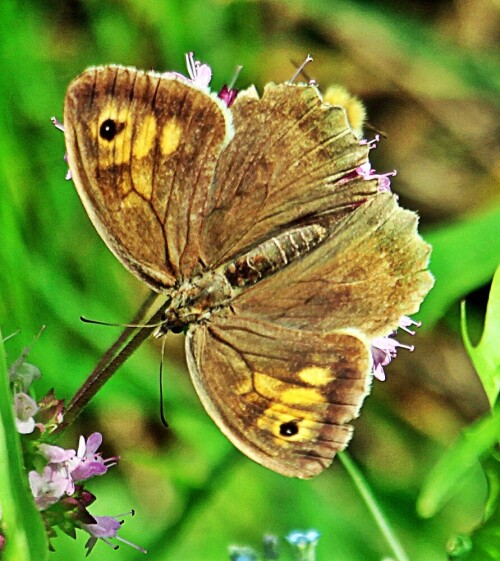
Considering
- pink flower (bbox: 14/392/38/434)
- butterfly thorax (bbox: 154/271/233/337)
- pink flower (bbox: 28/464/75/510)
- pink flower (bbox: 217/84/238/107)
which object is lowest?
pink flower (bbox: 28/464/75/510)

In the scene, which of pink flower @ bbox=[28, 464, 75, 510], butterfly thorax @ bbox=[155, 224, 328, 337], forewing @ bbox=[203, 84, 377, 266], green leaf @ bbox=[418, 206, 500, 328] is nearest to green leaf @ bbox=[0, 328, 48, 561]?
pink flower @ bbox=[28, 464, 75, 510]

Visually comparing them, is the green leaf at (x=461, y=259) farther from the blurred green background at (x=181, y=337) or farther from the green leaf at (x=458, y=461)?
the green leaf at (x=458, y=461)

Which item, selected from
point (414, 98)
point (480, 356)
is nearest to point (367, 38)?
point (414, 98)

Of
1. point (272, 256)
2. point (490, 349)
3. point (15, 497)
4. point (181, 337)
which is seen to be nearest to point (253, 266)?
point (272, 256)

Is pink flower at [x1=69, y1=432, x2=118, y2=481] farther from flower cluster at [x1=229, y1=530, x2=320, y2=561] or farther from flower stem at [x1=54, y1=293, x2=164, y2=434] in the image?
flower cluster at [x1=229, y1=530, x2=320, y2=561]

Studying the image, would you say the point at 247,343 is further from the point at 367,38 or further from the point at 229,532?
the point at 367,38

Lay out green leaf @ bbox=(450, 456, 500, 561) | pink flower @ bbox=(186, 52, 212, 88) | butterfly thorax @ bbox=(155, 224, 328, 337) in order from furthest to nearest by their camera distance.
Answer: pink flower @ bbox=(186, 52, 212, 88), butterfly thorax @ bbox=(155, 224, 328, 337), green leaf @ bbox=(450, 456, 500, 561)
